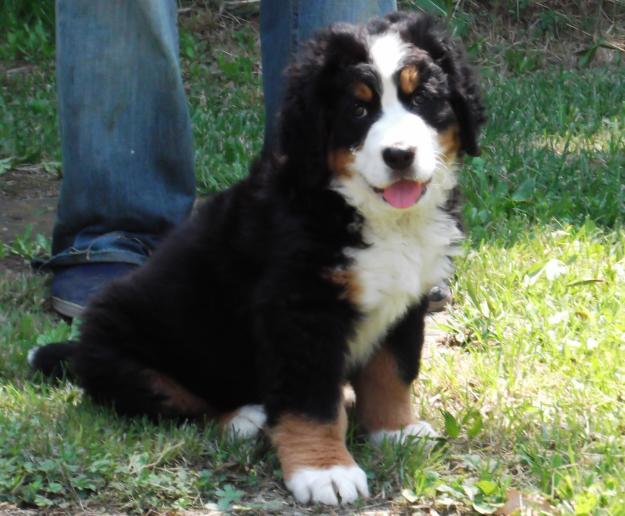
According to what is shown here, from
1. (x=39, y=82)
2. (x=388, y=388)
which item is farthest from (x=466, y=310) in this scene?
(x=39, y=82)

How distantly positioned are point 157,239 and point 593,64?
4.82m

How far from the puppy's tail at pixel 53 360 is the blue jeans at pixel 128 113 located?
2.25 feet

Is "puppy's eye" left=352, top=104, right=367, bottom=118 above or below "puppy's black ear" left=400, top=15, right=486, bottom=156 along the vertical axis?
below

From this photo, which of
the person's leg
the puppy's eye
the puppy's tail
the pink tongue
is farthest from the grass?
the puppy's eye

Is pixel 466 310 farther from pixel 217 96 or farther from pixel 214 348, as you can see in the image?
pixel 217 96

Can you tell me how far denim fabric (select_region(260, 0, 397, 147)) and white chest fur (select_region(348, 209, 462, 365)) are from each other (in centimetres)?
81

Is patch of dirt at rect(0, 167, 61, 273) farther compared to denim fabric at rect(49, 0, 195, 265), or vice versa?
patch of dirt at rect(0, 167, 61, 273)

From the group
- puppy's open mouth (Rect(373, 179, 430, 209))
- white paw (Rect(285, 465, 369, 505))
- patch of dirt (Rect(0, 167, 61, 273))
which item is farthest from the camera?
patch of dirt (Rect(0, 167, 61, 273))

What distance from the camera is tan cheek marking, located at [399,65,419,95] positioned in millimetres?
2877

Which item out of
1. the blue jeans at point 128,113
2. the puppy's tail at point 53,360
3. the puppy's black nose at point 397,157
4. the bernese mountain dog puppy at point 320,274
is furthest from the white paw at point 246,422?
the blue jeans at point 128,113

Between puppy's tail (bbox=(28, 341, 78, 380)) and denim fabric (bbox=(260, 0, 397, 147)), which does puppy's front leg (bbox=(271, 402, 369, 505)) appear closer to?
puppy's tail (bbox=(28, 341, 78, 380))

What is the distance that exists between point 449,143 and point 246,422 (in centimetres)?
93

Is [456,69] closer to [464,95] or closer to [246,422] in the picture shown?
[464,95]

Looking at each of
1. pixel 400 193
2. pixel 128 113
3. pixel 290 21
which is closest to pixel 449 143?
pixel 400 193
